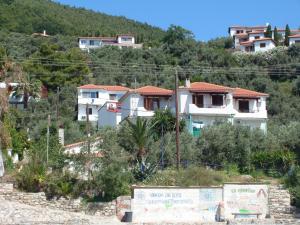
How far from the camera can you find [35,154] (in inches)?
1576

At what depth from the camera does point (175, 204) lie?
3419 centimetres

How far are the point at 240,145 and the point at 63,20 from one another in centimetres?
12862

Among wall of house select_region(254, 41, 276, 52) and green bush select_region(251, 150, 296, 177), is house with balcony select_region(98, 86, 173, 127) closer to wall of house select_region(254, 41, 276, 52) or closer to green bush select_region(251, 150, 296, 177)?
green bush select_region(251, 150, 296, 177)

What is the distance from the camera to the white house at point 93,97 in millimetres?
77875

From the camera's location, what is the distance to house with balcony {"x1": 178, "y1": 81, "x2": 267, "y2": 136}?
58344mm

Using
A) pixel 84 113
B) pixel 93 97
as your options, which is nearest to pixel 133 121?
pixel 84 113

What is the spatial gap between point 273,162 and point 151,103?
2079cm

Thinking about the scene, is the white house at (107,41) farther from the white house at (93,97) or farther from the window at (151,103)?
the window at (151,103)

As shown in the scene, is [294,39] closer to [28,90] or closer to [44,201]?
[28,90]

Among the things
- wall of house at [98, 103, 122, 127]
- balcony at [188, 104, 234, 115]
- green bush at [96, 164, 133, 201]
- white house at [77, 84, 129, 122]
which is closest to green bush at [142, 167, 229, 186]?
green bush at [96, 164, 133, 201]

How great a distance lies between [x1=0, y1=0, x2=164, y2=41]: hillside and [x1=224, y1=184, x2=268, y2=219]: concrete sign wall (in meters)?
108

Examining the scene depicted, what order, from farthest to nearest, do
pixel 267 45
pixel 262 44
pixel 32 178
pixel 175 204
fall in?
1. pixel 262 44
2. pixel 267 45
3. pixel 32 178
4. pixel 175 204

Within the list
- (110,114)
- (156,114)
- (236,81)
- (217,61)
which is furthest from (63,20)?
(156,114)

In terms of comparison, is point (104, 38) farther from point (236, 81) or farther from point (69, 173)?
point (69, 173)
